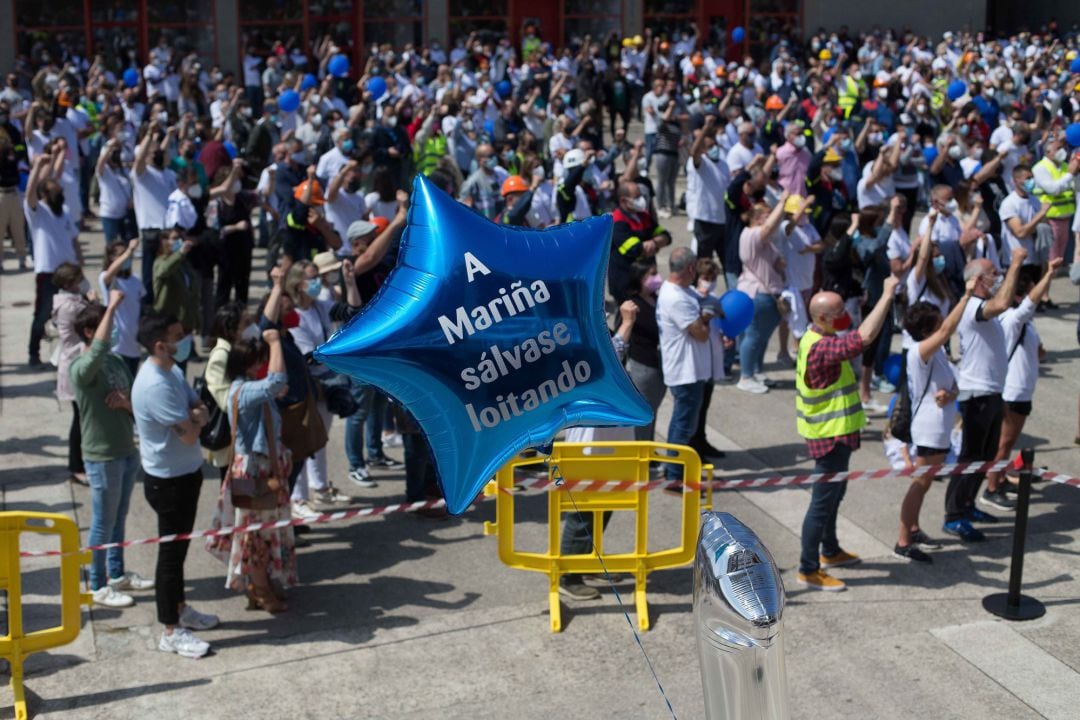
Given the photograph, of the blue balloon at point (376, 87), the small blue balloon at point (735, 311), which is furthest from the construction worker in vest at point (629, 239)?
the blue balloon at point (376, 87)

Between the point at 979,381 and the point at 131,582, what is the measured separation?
512cm

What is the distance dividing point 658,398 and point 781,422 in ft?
6.49

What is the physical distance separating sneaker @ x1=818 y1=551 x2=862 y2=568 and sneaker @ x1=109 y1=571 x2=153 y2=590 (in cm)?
387

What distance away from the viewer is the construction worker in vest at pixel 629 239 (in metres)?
9.64

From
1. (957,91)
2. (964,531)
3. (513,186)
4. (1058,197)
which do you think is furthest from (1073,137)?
(964,531)

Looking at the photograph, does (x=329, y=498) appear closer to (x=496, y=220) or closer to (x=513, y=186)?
(x=513, y=186)

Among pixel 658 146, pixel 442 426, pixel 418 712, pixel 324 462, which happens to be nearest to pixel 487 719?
pixel 418 712

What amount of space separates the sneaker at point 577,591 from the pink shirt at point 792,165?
29.0 ft

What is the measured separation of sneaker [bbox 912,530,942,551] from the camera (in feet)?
27.6

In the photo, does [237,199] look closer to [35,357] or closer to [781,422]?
[35,357]

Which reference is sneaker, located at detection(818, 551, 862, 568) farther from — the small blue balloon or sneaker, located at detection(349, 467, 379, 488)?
sneaker, located at detection(349, 467, 379, 488)

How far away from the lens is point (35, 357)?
12609 mm

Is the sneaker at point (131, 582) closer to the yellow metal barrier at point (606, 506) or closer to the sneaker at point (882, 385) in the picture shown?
the yellow metal barrier at point (606, 506)

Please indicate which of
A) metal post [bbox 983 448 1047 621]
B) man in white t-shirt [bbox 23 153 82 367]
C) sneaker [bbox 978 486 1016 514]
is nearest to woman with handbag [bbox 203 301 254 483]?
metal post [bbox 983 448 1047 621]
